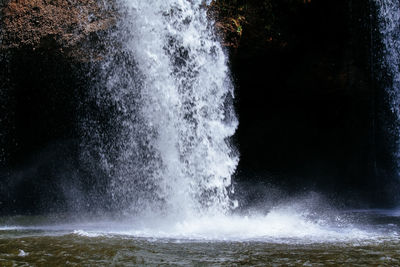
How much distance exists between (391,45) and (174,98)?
16.4 ft

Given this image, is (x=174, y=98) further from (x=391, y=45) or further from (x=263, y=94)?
(x=391, y=45)

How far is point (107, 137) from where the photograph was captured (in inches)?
300

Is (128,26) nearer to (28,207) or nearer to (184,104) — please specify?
(184,104)

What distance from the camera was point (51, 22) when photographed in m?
6.27

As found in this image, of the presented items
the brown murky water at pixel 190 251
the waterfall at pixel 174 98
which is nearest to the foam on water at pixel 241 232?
the brown murky water at pixel 190 251

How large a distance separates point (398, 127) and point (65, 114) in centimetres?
707

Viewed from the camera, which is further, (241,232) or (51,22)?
(51,22)

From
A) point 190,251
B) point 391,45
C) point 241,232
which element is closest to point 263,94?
point 391,45

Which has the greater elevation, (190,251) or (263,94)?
(263,94)

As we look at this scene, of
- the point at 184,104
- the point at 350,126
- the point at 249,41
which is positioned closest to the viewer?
the point at 184,104

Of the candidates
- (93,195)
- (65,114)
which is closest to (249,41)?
(65,114)

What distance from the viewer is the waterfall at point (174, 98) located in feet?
18.7

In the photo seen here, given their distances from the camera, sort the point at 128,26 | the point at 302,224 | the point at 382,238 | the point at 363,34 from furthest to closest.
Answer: the point at 363,34
the point at 128,26
the point at 302,224
the point at 382,238

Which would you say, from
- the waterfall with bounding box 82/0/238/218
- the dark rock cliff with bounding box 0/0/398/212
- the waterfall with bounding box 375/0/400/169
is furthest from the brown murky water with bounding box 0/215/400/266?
the waterfall with bounding box 375/0/400/169
